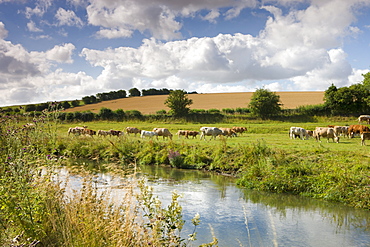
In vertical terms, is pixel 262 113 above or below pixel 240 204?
above

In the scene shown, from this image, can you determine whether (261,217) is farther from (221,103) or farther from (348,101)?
(221,103)

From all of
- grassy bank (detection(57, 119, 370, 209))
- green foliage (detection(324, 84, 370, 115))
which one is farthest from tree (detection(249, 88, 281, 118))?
grassy bank (detection(57, 119, 370, 209))

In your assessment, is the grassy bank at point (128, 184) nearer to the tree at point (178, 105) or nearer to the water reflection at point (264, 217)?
the water reflection at point (264, 217)

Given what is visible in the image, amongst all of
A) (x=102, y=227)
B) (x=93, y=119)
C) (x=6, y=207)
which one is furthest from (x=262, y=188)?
(x=93, y=119)

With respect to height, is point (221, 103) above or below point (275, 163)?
above

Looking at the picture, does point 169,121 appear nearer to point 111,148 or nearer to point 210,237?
point 111,148

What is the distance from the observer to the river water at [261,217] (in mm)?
9445

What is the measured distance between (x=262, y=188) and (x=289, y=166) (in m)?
1.78

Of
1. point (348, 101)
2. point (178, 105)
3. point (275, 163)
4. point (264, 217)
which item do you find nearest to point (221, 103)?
point (178, 105)

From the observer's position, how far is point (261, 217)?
11750 millimetres

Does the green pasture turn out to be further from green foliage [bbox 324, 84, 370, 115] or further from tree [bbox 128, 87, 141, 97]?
tree [bbox 128, 87, 141, 97]

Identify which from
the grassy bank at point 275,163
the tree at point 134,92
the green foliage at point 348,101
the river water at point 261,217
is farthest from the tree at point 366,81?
the tree at point 134,92

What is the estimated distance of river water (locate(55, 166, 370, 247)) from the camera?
31.0 feet

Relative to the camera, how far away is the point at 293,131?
101ft
